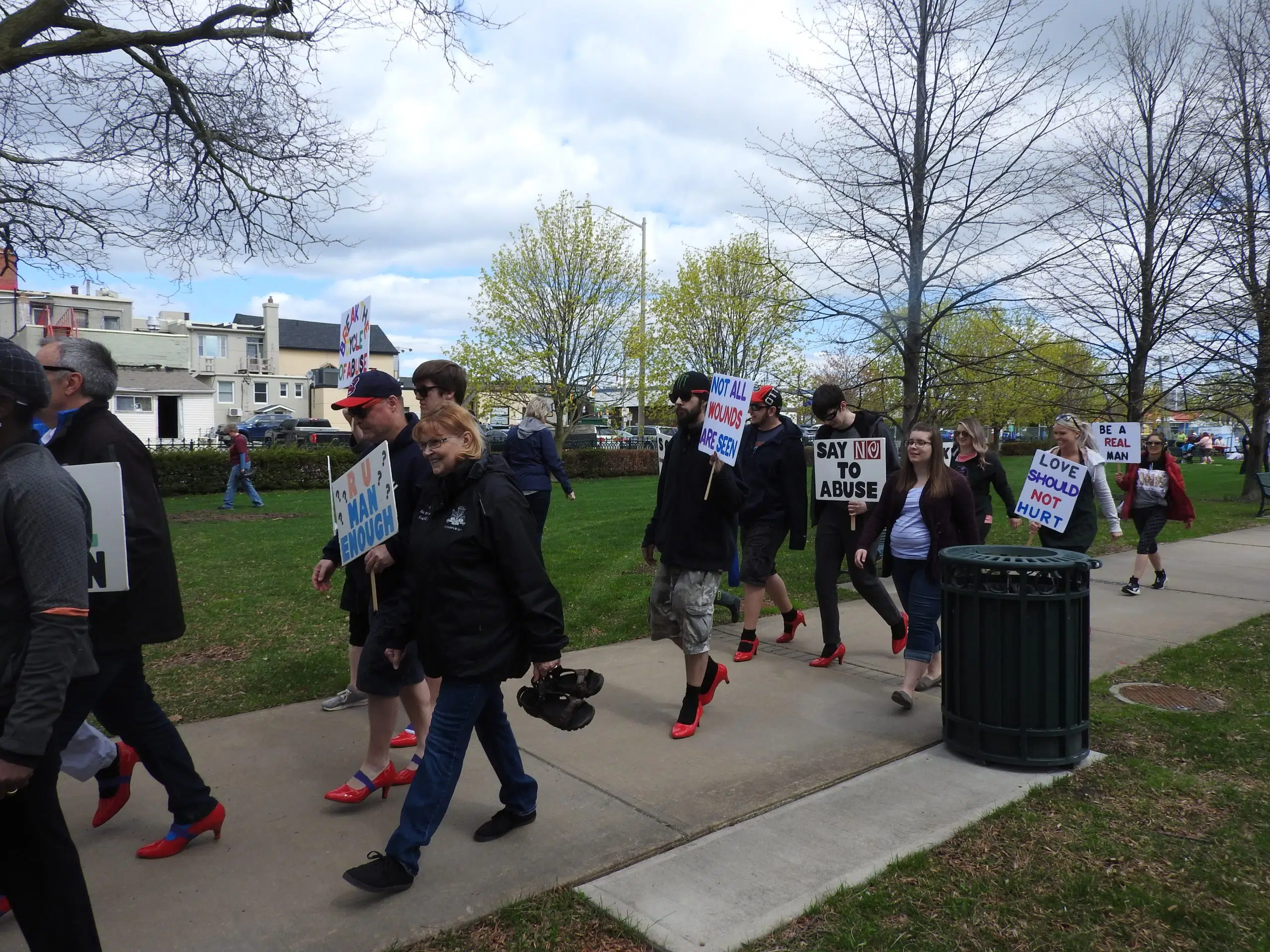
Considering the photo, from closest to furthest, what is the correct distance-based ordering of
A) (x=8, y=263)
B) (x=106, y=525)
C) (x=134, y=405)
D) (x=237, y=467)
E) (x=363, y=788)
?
(x=106, y=525), (x=363, y=788), (x=8, y=263), (x=237, y=467), (x=134, y=405)

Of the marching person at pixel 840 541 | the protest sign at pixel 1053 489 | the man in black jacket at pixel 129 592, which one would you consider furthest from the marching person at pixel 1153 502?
the man in black jacket at pixel 129 592

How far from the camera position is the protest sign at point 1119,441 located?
11641mm

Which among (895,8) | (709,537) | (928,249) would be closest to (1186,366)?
(928,249)

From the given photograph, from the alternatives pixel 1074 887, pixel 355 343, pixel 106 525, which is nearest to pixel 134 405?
pixel 355 343

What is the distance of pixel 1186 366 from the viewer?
54.0 ft

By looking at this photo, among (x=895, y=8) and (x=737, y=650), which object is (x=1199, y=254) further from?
(x=737, y=650)

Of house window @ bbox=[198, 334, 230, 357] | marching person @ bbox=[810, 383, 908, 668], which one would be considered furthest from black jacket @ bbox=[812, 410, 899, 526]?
house window @ bbox=[198, 334, 230, 357]

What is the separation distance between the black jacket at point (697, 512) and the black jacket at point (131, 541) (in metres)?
2.53

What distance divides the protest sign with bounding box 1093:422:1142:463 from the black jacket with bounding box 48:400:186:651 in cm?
1103

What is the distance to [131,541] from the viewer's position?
3307 mm

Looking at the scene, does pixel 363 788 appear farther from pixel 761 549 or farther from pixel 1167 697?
pixel 1167 697

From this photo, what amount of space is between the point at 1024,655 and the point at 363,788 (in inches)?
124

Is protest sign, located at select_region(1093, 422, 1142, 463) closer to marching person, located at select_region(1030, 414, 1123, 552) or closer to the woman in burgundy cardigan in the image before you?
marching person, located at select_region(1030, 414, 1123, 552)

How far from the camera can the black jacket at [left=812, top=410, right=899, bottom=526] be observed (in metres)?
6.83
